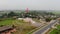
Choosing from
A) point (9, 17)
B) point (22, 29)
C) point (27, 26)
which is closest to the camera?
point (22, 29)

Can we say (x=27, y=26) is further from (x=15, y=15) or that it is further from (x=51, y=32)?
(x=15, y=15)

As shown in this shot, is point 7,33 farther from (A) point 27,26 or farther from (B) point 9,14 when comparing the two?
(B) point 9,14

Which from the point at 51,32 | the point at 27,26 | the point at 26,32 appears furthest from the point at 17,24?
the point at 51,32

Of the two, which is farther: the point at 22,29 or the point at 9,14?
the point at 9,14

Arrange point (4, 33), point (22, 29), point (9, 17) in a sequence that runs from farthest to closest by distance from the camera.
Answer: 1. point (9, 17)
2. point (22, 29)
3. point (4, 33)

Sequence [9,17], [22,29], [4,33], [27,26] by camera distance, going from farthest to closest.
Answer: [9,17] < [27,26] < [22,29] < [4,33]

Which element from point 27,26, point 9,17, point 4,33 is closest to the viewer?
point 4,33

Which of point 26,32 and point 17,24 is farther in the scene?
point 17,24

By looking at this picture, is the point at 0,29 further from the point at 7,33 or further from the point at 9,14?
the point at 9,14

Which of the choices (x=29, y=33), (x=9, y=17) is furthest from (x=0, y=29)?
(x=9, y=17)
